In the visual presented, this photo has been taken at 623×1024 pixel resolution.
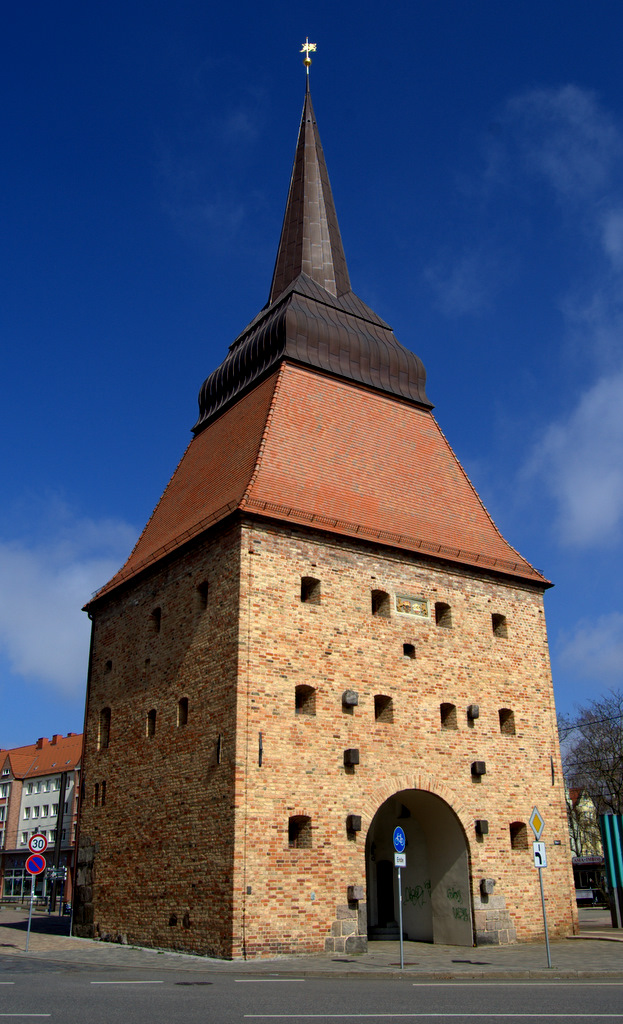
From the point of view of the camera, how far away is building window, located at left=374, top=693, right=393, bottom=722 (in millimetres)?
17953

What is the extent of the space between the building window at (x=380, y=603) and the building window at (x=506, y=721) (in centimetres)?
368

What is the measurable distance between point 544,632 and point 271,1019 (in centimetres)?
1507

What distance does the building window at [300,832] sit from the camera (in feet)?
52.4

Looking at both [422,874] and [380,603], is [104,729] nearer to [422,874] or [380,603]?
[380,603]

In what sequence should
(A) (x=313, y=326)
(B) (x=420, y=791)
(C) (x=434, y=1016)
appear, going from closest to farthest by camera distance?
(C) (x=434, y=1016)
(B) (x=420, y=791)
(A) (x=313, y=326)

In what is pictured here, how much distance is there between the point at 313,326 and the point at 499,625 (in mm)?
8979

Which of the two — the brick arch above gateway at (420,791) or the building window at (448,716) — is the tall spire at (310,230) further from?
the brick arch above gateway at (420,791)

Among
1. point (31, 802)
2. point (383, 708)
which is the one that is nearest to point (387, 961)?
point (383, 708)

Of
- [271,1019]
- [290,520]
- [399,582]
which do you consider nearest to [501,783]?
[399,582]

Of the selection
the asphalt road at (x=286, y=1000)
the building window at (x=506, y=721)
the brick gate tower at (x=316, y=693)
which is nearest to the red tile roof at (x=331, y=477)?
the brick gate tower at (x=316, y=693)

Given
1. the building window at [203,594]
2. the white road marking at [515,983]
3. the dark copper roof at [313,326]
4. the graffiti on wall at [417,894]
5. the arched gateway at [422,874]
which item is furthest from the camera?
the dark copper roof at [313,326]

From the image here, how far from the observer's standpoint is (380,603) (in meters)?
19.0

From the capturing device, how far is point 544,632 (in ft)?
70.6

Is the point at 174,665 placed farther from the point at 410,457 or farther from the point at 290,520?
the point at 410,457
